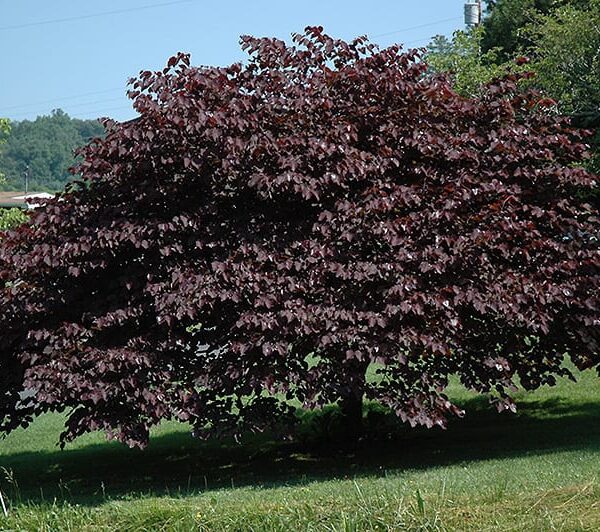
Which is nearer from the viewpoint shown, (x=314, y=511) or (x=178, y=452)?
(x=314, y=511)

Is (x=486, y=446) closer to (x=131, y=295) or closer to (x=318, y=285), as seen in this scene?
(x=318, y=285)

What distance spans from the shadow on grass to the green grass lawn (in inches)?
0.8

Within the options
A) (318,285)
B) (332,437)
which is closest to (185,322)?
(318,285)

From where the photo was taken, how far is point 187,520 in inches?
A: 207

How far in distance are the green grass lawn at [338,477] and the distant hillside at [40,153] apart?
3705 inches

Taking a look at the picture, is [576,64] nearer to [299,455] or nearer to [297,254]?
[299,455]

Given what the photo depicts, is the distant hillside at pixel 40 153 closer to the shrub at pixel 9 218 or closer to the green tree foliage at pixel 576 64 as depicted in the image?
the shrub at pixel 9 218

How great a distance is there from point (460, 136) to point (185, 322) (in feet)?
9.20

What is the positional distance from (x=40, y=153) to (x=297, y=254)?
11372 centimetres

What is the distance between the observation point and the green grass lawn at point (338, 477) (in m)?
5.18

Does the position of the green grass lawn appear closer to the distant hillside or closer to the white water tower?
the white water tower

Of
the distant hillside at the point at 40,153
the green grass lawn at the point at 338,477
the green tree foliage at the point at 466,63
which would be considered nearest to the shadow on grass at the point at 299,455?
the green grass lawn at the point at 338,477

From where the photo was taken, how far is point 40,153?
4567 inches

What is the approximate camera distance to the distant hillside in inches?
4392
